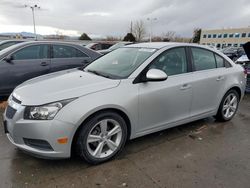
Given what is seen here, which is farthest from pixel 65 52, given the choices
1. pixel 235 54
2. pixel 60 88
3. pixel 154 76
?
pixel 235 54

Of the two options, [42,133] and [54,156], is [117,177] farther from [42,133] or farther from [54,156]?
[42,133]

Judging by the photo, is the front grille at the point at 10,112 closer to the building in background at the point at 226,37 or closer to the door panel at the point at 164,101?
the door panel at the point at 164,101

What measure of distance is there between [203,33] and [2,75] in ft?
214

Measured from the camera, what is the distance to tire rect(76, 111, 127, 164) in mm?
2518

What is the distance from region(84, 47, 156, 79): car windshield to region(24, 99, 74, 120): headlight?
2.89ft

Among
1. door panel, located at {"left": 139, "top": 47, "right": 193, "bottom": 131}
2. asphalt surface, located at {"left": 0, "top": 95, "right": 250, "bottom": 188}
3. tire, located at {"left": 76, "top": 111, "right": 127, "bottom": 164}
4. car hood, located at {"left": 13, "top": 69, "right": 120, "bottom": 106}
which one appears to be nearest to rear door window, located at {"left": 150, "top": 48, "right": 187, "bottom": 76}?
door panel, located at {"left": 139, "top": 47, "right": 193, "bottom": 131}

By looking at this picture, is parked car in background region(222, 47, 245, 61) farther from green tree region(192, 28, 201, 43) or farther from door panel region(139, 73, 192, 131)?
green tree region(192, 28, 201, 43)

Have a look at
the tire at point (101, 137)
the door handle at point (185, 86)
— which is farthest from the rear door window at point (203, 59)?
the tire at point (101, 137)

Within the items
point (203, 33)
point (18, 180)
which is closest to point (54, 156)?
point (18, 180)

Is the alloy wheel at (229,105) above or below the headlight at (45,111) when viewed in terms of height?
below

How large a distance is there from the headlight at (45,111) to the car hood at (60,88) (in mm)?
49

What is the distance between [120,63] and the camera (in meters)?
3.38

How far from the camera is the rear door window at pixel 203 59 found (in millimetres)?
3616

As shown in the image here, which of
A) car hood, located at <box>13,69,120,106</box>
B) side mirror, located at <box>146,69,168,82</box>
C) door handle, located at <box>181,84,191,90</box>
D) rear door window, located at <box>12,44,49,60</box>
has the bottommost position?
door handle, located at <box>181,84,191,90</box>
